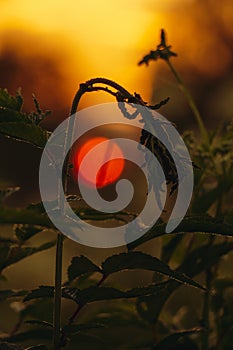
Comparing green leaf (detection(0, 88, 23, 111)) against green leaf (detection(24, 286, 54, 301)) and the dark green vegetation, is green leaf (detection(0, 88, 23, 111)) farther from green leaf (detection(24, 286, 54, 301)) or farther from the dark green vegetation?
green leaf (detection(24, 286, 54, 301))

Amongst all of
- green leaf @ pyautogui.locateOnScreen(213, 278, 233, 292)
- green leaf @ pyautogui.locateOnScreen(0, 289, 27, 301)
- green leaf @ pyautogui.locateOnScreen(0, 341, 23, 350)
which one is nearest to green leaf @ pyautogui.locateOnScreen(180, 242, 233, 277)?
green leaf @ pyautogui.locateOnScreen(213, 278, 233, 292)

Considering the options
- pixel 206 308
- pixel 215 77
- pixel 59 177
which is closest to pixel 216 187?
pixel 206 308

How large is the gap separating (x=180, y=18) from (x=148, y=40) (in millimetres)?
12629

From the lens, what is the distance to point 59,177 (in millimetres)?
1525

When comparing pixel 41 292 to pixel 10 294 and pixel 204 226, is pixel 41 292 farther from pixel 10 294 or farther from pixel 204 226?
pixel 204 226

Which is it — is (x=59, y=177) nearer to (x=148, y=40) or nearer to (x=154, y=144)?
(x=154, y=144)

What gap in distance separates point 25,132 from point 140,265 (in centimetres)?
37

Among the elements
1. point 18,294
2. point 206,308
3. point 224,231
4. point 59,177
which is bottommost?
point 206,308

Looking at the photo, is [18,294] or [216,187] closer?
[18,294]

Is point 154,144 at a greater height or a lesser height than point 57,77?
lesser

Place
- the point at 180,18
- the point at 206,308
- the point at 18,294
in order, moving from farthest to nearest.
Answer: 1. the point at 180,18
2. the point at 206,308
3. the point at 18,294

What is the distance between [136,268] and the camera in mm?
1633

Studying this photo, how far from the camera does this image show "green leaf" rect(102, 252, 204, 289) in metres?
1.54

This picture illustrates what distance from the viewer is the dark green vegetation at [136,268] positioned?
1.52 metres
